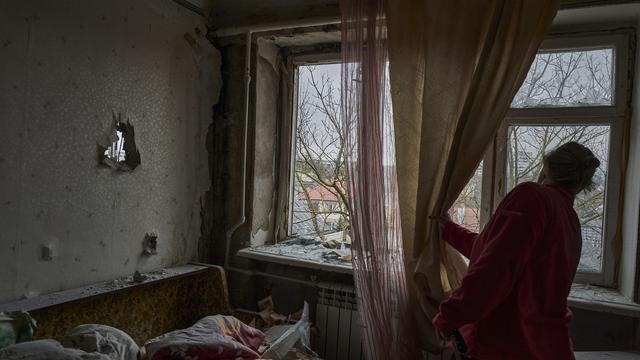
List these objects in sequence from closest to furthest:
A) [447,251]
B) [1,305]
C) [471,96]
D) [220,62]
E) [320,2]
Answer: [1,305], [471,96], [447,251], [320,2], [220,62]

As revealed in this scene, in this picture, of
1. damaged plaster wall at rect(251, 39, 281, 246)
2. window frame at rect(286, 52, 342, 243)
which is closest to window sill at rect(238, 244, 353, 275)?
damaged plaster wall at rect(251, 39, 281, 246)

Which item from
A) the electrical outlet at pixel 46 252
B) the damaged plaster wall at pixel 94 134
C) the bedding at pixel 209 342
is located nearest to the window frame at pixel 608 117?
the bedding at pixel 209 342

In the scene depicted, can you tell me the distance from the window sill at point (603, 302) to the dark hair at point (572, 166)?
0.67 metres

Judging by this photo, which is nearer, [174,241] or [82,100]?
[82,100]

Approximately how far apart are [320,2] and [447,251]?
4.91 feet

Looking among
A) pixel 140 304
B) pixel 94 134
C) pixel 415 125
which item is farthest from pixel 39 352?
pixel 415 125

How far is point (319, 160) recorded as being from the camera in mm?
2629

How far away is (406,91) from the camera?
185 centimetres

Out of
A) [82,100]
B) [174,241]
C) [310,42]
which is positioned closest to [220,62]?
[310,42]

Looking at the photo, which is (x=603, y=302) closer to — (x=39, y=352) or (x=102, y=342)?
(x=102, y=342)

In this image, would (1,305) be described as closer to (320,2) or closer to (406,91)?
(406,91)

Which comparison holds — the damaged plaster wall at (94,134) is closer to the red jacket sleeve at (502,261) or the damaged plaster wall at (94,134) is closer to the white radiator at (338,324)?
the white radiator at (338,324)

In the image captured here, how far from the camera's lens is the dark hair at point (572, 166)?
1.34 meters

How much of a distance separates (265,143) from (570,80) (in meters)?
1.76
